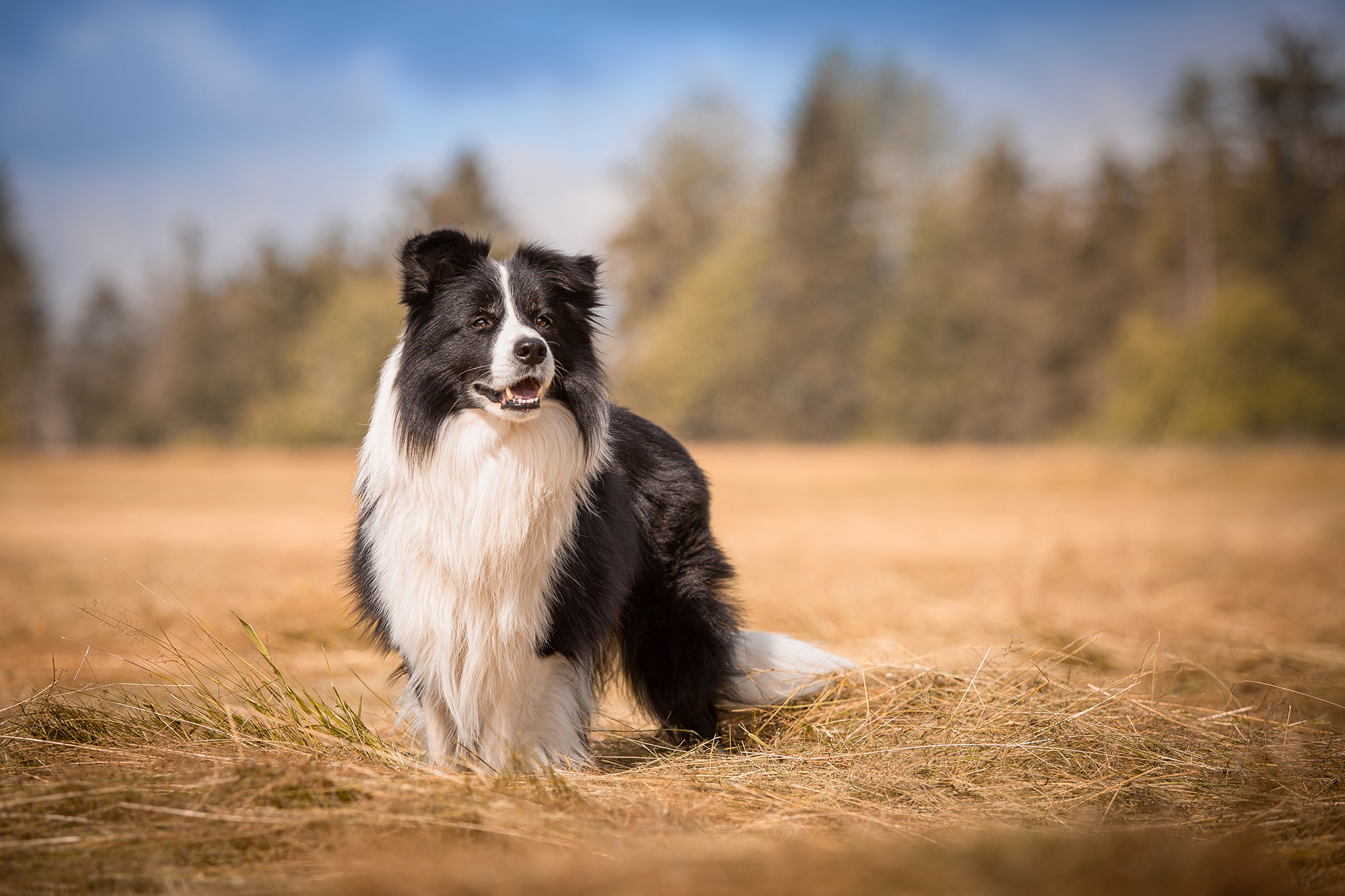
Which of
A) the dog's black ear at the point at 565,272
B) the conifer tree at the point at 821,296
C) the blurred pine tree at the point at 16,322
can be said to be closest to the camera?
the dog's black ear at the point at 565,272

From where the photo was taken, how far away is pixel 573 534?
3.47 m

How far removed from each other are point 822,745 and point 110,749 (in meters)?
2.56

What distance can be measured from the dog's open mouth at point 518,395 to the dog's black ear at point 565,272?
466mm

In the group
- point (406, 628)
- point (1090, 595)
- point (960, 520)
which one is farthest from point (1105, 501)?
point (406, 628)

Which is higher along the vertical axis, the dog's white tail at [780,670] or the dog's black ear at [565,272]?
the dog's black ear at [565,272]

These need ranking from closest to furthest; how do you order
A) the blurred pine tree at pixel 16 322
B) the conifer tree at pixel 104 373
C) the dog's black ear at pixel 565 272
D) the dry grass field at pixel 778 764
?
the dry grass field at pixel 778 764, the dog's black ear at pixel 565 272, the blurred pine tree at pixel 16 322, the conifer tree at pixel 104 373

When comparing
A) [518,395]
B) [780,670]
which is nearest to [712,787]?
[780,670]

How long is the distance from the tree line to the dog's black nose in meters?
27.8

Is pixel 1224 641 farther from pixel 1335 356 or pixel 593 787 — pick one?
pixel 1335 356

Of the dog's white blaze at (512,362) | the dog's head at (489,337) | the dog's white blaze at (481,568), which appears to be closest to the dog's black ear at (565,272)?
the dog's head at (489,337)

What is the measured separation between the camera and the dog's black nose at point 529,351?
3262 mm

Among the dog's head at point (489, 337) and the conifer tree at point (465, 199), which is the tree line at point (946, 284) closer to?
the conifer tree at point (465, 199)

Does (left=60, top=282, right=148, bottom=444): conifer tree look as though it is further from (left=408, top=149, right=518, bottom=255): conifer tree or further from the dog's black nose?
the dog's black nose

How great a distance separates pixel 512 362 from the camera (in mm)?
3268
